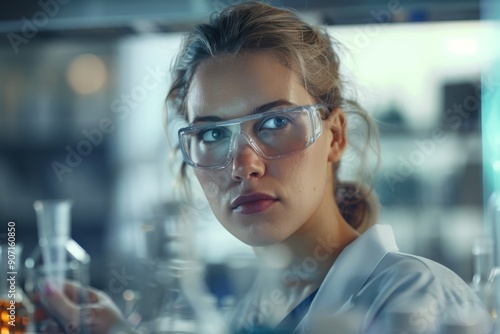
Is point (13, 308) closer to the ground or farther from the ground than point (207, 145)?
closer to the ground

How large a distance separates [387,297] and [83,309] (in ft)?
1.67

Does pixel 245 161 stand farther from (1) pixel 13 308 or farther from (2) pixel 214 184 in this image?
(1) pixel 13 308

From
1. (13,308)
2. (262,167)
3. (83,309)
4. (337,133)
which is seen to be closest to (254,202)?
(262,167)

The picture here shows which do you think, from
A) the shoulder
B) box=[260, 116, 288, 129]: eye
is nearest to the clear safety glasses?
box=[260, 116, 288, 129]: eye

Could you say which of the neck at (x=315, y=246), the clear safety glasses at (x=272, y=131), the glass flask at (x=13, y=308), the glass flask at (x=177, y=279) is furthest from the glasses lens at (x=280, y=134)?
the glass flask at (x=13, y=308)

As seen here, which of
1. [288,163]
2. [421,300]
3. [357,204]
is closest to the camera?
[421,300]

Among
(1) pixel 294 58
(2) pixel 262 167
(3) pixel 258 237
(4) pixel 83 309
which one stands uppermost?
(1) pixel 294 58

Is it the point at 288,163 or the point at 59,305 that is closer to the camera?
the point at 288,163

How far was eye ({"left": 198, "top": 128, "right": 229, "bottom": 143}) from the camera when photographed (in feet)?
3.02

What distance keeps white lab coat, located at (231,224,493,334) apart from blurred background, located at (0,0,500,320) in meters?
0.11

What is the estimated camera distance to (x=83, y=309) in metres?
1.02

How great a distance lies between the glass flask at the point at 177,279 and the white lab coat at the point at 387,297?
130 millimetres

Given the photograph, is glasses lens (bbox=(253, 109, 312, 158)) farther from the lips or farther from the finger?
the finger

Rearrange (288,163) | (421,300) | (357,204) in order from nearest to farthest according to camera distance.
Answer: (421,300) < (288,163) < (357,204)
